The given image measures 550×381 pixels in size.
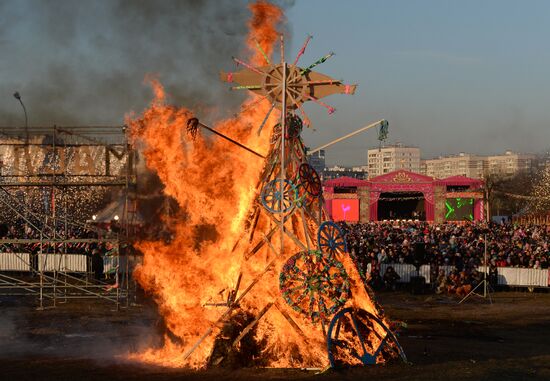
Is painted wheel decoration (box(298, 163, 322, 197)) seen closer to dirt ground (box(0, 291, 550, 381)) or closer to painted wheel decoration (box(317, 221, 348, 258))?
painted wheel decoration (box(317, 221, 348, 258))

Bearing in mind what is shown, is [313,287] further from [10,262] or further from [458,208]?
[458,208]

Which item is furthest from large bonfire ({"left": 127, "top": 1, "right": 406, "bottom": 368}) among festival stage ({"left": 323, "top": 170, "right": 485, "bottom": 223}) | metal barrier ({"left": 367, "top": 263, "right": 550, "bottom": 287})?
festival stage ({"left": 323, "top": 170, "right": 485, "bottom": 223})

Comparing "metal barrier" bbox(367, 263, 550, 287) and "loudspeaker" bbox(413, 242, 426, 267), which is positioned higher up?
"loudspeaker" bbox(413, 242, 426, 267)

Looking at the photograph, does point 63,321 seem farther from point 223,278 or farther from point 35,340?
point 223,278

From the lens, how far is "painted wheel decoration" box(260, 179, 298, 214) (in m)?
14.9

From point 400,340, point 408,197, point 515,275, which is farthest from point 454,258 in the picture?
point 408,197

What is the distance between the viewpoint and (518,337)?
18.8m

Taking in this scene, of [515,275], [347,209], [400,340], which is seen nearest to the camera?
[400,340]

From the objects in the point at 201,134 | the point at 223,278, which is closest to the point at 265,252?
the point at 223,278

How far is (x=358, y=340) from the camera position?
1448 cm

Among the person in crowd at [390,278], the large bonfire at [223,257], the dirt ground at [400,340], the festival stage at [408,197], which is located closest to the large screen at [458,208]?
the festival stage at [408,197]

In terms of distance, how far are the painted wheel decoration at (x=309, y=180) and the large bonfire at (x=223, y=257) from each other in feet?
2.14

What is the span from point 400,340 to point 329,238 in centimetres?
470

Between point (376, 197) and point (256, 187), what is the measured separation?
54.3 metres
